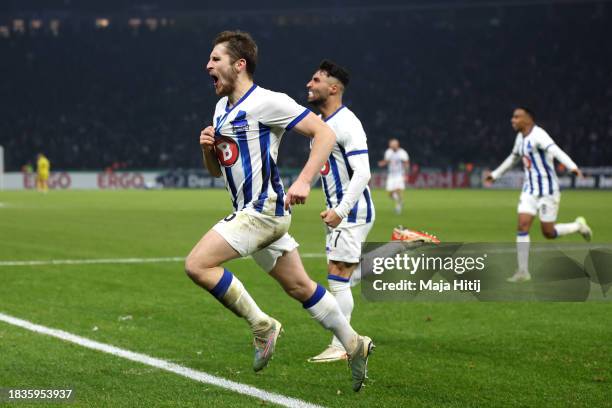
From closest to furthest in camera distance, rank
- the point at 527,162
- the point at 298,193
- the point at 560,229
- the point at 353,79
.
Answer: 1. the point at 298,193
2. the point at 527,162
3. the point at 560,229
4. the point at 353,79

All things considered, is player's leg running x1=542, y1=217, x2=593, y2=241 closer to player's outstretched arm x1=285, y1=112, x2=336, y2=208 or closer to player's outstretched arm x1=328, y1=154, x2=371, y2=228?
player's outstretched arm x1=328, y1=154, x2=371, y2=228

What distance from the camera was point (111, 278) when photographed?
1172 centimetres

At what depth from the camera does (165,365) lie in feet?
20.8

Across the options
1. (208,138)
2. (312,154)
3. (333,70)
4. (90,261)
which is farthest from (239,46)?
(90,261)

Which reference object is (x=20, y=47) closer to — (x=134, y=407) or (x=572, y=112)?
(x=572, y=112)

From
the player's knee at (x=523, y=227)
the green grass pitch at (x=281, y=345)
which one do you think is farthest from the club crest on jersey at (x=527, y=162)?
the green grass pitch at (x=281, y=345)

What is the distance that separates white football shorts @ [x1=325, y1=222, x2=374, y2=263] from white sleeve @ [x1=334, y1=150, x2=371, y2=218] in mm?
565

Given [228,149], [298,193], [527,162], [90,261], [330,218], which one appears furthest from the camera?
[90,261]

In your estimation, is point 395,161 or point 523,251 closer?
point 523,251

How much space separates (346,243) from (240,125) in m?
2.10

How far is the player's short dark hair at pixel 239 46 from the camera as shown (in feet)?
18.2

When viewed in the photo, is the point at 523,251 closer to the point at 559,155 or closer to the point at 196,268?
the point at 559,155

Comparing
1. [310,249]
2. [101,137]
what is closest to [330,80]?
[310,249]

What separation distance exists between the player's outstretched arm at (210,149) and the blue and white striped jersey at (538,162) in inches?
278
